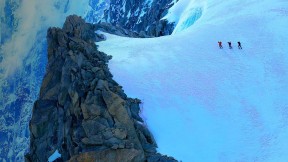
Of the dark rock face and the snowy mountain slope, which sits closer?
the snowy mountain slope

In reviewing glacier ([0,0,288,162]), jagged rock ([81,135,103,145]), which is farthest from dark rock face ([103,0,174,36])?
jagged rock ([81,135,103,145])

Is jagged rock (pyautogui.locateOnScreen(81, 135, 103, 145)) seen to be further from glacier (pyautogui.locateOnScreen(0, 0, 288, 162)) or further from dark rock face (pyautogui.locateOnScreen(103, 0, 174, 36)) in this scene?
dark rock face (pyautogui.locateOnScreen(103, 0, 174, 36))

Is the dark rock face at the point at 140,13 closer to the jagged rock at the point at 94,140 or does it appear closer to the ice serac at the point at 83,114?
the ice serac at the point at 83,114

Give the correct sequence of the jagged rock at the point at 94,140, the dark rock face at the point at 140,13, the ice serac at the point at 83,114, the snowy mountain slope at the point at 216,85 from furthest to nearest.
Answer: the dark rock face at the point at 140,13, the snowy mountain slope at the point at 216,85, the jagged rock at the point at 94,140, the ice serac at the point at 83,114

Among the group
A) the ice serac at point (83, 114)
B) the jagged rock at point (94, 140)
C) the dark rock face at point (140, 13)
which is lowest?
the jagged rock at point (94, 140)

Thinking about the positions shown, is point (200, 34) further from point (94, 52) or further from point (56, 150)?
point (56, 150)

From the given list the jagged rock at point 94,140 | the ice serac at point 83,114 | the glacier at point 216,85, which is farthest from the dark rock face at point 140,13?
the jagged rock at point 94,140
